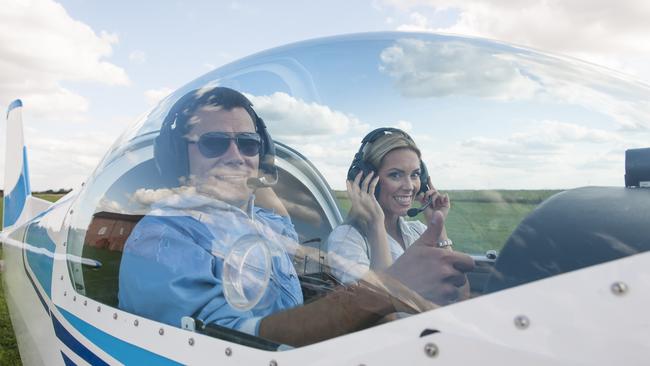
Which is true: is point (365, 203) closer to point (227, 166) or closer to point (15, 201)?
point (227, 166)

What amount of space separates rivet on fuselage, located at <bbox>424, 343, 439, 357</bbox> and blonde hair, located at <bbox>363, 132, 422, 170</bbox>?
591 millimetres

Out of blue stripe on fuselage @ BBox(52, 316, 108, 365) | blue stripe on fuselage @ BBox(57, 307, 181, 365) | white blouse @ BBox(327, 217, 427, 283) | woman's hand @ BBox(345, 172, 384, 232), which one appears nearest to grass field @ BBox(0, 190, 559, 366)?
white blouse @ BBox(327, 217, 427, 283)

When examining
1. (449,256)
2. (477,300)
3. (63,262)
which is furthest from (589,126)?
(63,262)

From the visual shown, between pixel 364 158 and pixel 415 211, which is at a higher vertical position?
pixel 364 158

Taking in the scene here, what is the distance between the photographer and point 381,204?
166cm

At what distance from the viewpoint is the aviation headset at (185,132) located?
1.87m

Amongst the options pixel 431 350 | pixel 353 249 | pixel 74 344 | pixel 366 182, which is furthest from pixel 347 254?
pixel 74 344

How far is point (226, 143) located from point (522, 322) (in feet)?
3.84

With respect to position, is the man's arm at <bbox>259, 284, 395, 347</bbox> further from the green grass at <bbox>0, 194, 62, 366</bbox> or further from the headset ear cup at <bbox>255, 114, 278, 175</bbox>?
the green grass at <bbox>0, 194, 62, 366</bbox>

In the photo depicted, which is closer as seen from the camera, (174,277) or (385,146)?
(385,146)

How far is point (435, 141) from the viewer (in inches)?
63.4

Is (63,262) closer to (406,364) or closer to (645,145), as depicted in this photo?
(406,364)

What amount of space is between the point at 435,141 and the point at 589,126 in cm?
46

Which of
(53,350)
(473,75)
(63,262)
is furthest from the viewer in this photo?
(53,350)
